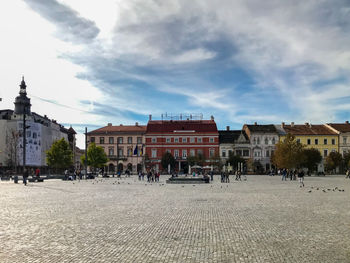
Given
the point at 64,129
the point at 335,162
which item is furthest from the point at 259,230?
the point at 64,129

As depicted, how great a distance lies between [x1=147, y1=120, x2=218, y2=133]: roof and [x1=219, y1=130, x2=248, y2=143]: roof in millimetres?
3029

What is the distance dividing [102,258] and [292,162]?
216 ft

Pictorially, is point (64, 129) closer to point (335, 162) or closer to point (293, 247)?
point (335, 162)

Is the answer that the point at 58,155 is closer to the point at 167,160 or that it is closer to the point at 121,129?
the point at 167,160

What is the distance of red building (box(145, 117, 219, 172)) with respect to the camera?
97.2 m

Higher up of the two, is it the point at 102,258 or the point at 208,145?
the point at 208,145

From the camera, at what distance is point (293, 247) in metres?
8.84

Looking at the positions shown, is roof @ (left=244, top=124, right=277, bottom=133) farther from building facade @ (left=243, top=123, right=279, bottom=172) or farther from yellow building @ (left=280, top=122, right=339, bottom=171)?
yellow building @ (left=280, top=122, right=339, bottom=171)

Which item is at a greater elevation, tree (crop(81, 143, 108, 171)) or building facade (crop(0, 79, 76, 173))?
building facade (crop(0, 79, 76, 173))

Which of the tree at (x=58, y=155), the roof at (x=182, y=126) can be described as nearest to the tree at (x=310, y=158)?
the roof at (x=182, y=126)

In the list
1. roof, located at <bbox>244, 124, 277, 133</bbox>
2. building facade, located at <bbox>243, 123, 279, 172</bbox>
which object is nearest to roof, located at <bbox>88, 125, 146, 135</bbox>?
roof, located at <bbox>244, 124, 277, 133</bbox>

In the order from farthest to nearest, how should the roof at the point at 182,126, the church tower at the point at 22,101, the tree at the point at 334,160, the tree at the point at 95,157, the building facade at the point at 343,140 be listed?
the roof at the point at 182,126
the church tower at the point at 22,101
the building facade at the point at 343,140
the tree at the point at 95,157
the tree at the point at 334,160

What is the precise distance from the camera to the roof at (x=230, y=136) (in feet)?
321

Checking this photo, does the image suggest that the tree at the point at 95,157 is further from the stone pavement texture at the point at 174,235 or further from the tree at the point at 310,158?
the stone pavement texture at the point at 174,235
